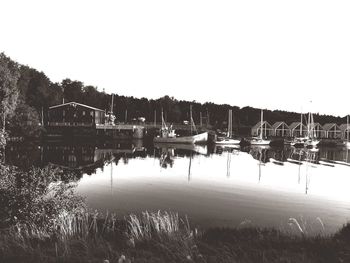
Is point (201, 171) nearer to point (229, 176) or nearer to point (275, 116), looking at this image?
point (229, 176)

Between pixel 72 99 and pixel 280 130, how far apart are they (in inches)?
2884

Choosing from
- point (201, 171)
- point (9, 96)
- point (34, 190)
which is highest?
point (9, 96)

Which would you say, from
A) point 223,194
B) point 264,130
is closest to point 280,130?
point 264,130

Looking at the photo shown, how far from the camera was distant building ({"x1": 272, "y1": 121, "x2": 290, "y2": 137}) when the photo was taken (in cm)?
13762

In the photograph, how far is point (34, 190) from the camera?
12.8 m

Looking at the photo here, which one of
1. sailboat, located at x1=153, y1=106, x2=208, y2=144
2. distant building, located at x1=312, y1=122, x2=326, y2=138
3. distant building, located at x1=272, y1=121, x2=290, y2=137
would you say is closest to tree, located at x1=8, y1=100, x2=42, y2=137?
sailboat, located at x1=153, y1=106, x2=208, y2=144

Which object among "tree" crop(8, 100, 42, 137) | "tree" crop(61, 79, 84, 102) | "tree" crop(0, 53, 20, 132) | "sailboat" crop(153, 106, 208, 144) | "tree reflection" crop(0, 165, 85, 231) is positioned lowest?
"sailboat" crop(153, 106, 208, 144)

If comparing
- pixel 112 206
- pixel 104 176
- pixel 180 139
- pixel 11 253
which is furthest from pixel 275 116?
pixel 11 253

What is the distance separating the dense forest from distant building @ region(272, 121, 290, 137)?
18.6 metres

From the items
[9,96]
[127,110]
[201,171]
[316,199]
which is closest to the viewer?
[316,199]

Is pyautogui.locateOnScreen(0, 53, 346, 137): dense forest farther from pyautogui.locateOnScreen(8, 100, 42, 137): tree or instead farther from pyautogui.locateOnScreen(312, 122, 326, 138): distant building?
pyautogui.locateOnScreen(312, 122, 326, 138): distant building

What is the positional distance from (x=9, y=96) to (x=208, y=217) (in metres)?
46.4

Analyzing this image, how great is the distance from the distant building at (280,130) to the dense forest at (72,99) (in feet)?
61.2

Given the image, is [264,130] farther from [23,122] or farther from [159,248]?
[159,248]
